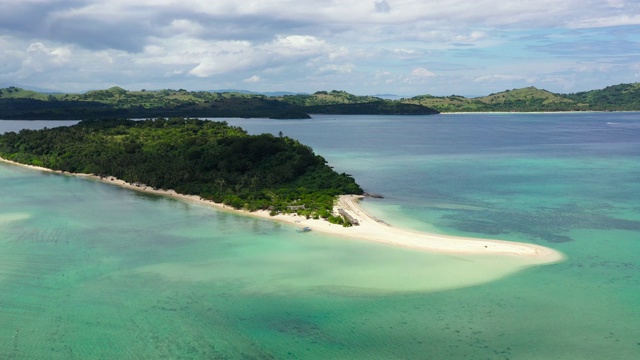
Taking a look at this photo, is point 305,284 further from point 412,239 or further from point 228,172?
point 228,172

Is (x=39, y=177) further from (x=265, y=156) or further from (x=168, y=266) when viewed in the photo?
(x=168, y=266)

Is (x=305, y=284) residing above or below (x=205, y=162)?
below

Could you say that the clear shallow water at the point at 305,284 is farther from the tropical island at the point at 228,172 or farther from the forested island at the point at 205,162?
the forested island at the point at 205,162

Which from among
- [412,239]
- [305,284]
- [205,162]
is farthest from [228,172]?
[305,284]

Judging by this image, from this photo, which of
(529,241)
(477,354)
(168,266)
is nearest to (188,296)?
(168,266)

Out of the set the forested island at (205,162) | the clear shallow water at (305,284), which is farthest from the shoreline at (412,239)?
the clear shallow water at (305,284)

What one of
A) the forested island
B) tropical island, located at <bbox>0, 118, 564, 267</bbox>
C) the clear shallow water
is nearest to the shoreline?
tropical island, located at <bbox>0, 118, 564, 267</bbox>
